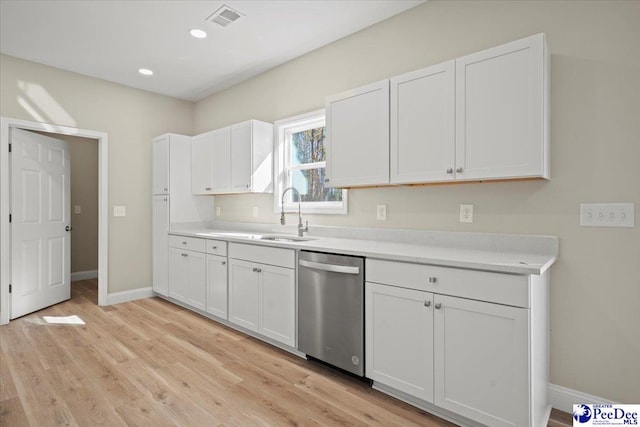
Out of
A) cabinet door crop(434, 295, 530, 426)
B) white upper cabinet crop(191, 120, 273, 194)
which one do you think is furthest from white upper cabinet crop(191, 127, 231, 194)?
cabinet door crop(434, 295, 530, 426)

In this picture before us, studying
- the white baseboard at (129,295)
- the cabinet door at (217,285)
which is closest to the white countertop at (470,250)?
the cabinet door at (217,285)

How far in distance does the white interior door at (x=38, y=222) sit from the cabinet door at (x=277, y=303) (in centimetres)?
279

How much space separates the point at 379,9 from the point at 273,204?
83.1 inches

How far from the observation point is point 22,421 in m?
1.89

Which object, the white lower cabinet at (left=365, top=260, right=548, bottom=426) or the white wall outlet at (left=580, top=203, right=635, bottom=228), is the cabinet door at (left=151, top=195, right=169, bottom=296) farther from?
the white wall outlet at (left=580, top=203, right=635, bottom=228)

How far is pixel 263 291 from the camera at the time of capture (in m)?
2.89

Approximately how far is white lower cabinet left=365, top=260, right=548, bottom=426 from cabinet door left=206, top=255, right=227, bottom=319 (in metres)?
1.67

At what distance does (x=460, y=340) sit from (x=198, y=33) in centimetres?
317

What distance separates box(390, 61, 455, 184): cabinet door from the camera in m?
2.10

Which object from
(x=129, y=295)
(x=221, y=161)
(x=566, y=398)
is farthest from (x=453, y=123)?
(x=129, y=295)

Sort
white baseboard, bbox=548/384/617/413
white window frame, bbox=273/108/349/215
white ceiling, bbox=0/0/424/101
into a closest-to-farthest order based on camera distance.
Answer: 1. white baseboard, bbox=548/384/617/413
2. white ceiling, bbox=0/0/424/101
3. white window frame, bbox=273/108/349/215

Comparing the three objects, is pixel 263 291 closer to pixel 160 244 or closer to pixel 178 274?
pixel 178 274

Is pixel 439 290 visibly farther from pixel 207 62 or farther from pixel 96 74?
pixel 96 74

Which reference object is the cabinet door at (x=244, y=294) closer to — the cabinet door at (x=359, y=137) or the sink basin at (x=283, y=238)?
the sink basin at (x=283, y=238)
